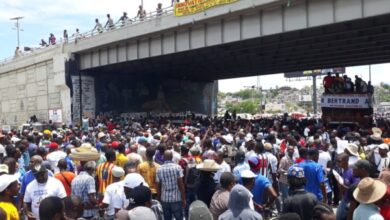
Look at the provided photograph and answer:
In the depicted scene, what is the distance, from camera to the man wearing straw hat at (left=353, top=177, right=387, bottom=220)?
4.70 m

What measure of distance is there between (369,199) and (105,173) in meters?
4.66

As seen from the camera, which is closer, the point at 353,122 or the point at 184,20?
the point at 353,122

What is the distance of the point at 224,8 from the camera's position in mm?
23750

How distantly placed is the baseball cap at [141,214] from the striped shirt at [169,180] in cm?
278

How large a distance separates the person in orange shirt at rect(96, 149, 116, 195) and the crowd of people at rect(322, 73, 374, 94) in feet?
63.8

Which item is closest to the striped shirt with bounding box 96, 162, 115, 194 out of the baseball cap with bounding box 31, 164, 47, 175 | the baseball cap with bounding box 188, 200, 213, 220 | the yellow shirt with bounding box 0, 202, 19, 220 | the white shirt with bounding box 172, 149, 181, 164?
the baseball cap with bounding box 31, 164, 47, 175

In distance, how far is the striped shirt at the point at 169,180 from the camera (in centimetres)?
796

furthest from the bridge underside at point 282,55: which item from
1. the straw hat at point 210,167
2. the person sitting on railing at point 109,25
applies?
the straw hat at point 210,167

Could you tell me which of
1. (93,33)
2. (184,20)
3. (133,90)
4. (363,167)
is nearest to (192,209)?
(363,167)

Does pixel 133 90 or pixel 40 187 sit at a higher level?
pixel 133 90

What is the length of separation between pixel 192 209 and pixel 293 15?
724 inches

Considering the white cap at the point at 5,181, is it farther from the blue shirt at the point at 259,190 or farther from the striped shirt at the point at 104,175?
the blue shirt at the point at 259,190

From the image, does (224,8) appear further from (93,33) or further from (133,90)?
(133,90)

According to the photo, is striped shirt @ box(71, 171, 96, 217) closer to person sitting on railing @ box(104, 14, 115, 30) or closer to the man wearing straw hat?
the man wearing straw hat
